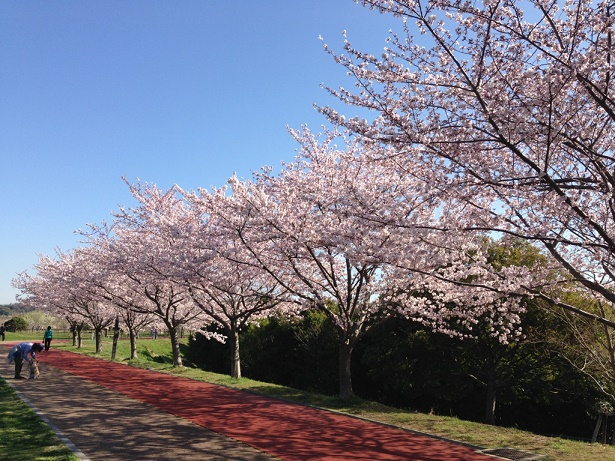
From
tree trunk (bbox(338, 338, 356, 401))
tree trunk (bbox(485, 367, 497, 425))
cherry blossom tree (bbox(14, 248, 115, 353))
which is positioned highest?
cherry blossom tree (bbox(14, 248, 115, 353))

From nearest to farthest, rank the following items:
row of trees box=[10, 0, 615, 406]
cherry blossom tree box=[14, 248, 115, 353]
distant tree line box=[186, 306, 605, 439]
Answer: row of trees box=[10, 0, 615, 406], distant tree line box=[186, 306, 605, 439], cherry blossom tree box=[14, 248, 115, 353]

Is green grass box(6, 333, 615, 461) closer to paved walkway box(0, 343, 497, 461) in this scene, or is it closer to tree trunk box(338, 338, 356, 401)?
tree trunk box(338, 338, 356, 401)

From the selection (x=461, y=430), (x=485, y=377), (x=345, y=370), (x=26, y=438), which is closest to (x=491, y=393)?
(x=485, y=377)

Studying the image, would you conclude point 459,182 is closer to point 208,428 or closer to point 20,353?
point 208,428

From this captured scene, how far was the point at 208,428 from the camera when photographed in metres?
9.83

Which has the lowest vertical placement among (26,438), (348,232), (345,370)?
(26,438)

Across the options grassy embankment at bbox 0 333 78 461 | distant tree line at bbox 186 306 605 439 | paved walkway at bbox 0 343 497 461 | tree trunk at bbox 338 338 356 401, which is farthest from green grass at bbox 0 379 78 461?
distant tree line at bbox 186 306 605 439

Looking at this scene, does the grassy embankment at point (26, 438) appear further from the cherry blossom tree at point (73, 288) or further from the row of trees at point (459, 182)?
the cherry blossom tree at point (73, 288)

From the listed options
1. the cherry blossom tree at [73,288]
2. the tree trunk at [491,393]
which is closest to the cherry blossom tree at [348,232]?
the tree trunk at [491,393]

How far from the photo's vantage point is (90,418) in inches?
412

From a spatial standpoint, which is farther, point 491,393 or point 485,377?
point 485,377

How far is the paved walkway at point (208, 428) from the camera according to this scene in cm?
810

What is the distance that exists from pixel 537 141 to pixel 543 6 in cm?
177

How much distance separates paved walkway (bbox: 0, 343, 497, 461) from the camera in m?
8.10
